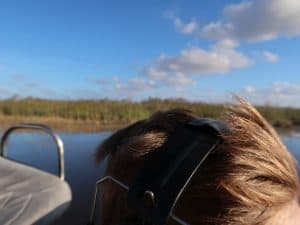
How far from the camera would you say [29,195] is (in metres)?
1.98

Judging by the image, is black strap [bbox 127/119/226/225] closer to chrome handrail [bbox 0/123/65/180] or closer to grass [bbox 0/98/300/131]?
chrome handrail [bbox 0/123/65/180]

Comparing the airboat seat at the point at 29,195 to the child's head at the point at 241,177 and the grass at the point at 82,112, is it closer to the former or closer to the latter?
the child's head at the point at 241,177

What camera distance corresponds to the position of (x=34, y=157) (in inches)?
280

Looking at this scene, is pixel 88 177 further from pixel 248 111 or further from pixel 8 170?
pixel 248 111

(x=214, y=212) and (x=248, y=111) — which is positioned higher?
(x=248, y=111)

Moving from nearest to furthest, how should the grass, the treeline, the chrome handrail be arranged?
the chrome handrail, the grass, the treeline

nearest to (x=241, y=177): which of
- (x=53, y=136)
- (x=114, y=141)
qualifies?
(x=114, y=141)

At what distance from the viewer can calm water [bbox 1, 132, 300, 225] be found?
4.45 m

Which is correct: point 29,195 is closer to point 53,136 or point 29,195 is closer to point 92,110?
point 53,136

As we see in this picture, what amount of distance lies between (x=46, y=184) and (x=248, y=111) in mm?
1438

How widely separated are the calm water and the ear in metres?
2.06

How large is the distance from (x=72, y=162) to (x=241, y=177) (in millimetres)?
6000

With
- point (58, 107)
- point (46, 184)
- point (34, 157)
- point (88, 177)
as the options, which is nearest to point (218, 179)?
point (46, 184)

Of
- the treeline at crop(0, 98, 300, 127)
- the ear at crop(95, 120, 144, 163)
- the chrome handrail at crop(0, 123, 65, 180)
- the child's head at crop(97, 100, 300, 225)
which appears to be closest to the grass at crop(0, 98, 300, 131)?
the treeline at crop(0, 98, 300, 127)
